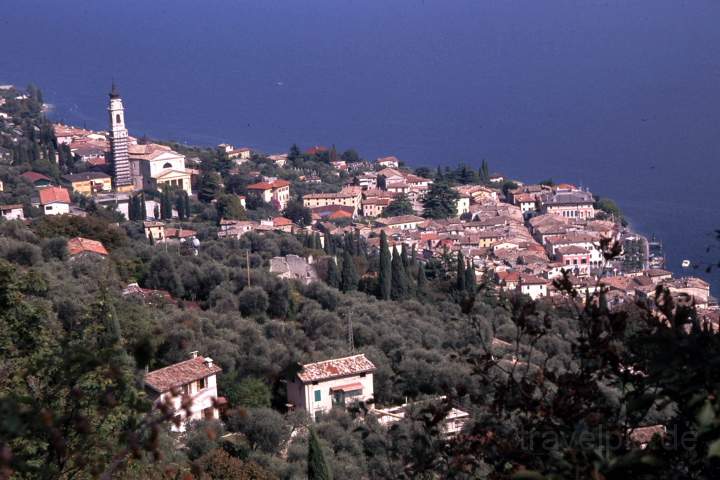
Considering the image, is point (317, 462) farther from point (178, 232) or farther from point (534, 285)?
point (178, 232)

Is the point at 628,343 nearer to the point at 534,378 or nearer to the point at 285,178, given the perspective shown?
the point at 534,378

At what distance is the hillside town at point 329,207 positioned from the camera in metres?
20.0

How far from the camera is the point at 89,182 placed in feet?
88.6

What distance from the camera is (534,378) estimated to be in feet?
6.89

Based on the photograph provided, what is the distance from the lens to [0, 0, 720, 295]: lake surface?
37188 mm

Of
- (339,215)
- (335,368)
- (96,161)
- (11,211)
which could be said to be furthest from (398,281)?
(96,161)

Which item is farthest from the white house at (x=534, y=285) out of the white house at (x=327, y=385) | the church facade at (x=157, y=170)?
the white house at (x=327, y=385)

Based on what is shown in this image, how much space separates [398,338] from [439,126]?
38304 millimetres

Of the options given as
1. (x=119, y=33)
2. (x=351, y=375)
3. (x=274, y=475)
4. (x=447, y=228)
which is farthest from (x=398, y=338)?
(x=119, y=33)

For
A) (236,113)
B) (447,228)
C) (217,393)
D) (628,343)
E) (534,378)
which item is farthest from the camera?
(236,113)

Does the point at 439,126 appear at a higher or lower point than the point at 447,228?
higher

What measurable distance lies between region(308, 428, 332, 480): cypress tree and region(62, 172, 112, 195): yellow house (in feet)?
72.2

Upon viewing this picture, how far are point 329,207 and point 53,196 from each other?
29.2 feet

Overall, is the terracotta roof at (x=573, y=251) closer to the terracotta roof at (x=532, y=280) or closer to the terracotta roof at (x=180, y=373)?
the terracotta roof at (x=532, y=280)
